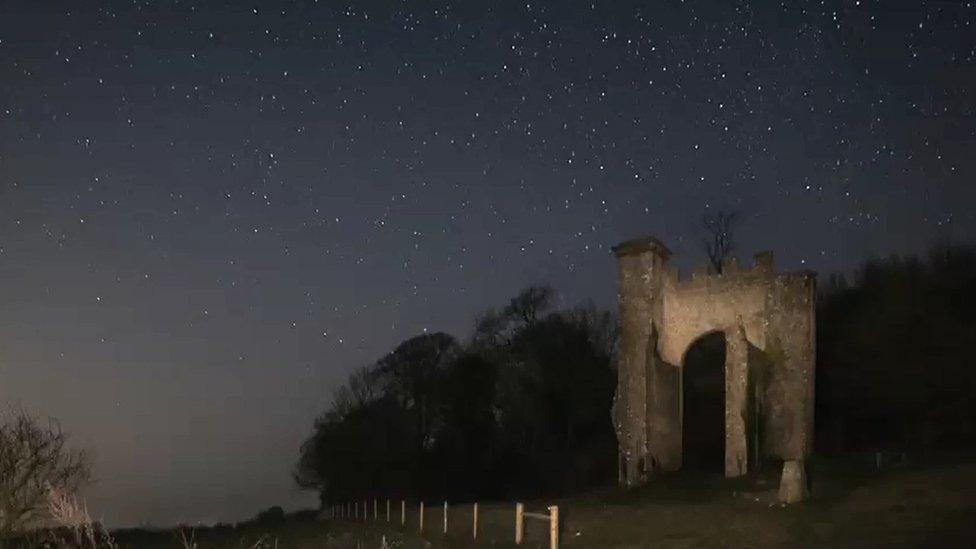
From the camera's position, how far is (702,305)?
36438mm

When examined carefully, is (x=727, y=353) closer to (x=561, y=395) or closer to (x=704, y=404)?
(x=704, y=404)

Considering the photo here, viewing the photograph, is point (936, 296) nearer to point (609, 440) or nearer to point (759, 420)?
point (759, 420)

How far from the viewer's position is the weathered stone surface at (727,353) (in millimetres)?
33719

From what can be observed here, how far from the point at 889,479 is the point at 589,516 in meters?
7.52

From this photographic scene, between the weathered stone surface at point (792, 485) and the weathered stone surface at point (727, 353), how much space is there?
23.7 feet

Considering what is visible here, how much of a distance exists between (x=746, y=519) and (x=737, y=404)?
1119 cm

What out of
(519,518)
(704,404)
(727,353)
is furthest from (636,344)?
(519,518)

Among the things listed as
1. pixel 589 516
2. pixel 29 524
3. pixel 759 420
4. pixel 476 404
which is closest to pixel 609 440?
pixel 476 404

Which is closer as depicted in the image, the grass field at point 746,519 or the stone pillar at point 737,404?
the grass field at point 746,519

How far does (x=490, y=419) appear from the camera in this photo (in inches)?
2130

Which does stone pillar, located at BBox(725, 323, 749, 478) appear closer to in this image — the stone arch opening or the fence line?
the stone arch opening

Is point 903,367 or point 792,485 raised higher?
point 903,367

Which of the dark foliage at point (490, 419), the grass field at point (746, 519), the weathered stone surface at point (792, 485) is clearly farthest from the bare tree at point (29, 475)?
the dark foliage at point (490, 419)

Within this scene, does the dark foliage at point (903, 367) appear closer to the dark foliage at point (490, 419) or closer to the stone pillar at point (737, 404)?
the stone pillar at point (737, 404)
